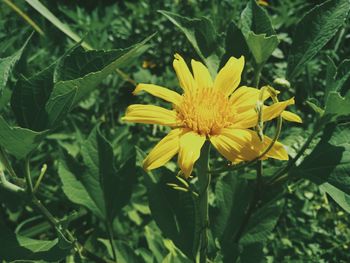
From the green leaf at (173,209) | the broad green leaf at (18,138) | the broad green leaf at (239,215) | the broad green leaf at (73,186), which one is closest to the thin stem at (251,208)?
the broad green leaf at (239,215)

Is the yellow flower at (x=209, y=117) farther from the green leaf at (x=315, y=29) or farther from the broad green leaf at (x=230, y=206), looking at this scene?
the broad green leaf at (x=230, y=206)

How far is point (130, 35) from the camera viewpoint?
2.36 m

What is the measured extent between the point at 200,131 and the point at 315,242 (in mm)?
835

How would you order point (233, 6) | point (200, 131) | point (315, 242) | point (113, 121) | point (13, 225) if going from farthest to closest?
point (233, 6)
point (113, 121)
point (13, 225)
point (315, 242)
point (200, 131)

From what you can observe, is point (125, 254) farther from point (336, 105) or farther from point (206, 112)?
point (336, 105)

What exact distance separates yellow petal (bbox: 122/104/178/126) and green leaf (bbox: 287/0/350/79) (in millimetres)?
328

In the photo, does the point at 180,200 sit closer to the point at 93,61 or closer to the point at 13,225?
the point at 93,61

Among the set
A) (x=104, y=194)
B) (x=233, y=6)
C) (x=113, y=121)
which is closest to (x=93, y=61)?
(x=104, y=194)

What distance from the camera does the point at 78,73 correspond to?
914 millimetres

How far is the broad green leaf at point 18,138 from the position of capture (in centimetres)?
81

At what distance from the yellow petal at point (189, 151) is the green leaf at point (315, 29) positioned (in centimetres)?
34

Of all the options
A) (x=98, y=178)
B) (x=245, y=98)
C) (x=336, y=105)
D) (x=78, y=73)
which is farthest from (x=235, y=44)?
(x=98, y=178)

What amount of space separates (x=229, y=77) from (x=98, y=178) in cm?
47

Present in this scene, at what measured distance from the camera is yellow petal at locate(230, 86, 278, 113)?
39.2 inches
